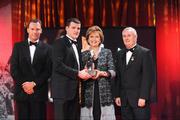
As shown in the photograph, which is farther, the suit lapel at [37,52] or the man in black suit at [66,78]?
the suit lapel at [37,52]

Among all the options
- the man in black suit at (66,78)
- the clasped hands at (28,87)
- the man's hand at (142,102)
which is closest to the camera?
the man's hand at (142,102)

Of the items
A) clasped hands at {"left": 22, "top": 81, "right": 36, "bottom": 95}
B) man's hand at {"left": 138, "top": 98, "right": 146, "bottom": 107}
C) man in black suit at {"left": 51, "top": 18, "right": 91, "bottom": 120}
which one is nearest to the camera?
man's hand at {"left": 138, "top": 98, "right": 146, "bottom": 107}

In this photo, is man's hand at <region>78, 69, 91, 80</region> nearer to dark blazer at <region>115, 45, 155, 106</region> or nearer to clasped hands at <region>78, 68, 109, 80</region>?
clasped hands at <region>78, 68, 109, 80</region>

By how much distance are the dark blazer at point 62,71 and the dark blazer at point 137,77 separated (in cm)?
56

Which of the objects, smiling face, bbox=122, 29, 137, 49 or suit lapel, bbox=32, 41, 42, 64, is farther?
suit lapel, bbox=32, 41, 42, 64

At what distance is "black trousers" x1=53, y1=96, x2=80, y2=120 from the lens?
4742 mm

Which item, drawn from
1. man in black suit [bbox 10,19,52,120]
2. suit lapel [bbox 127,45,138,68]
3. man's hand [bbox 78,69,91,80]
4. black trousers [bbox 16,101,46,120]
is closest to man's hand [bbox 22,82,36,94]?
man in black suit [bbox 10,19,52,120]

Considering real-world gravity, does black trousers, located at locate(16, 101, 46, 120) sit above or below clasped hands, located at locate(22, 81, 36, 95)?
below

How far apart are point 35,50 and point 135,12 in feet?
9.06

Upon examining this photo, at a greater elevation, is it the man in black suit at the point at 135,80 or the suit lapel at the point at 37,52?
the suit lapel at the point at 37,52

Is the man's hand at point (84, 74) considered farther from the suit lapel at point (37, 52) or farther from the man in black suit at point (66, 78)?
the suit lapel at point (37, 52)

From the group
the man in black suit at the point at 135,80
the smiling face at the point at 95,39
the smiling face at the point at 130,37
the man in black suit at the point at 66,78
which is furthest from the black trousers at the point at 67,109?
the smiling face at the point at 130,37

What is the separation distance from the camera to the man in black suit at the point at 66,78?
4.74 metres

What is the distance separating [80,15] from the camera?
23.9ft
